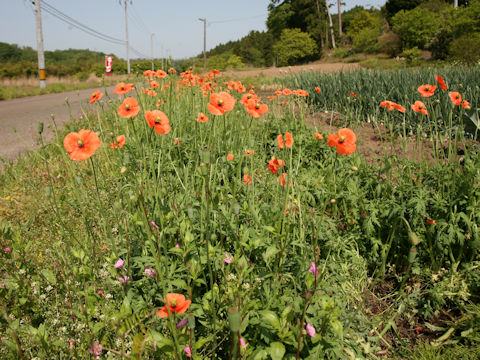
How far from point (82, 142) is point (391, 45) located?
2449 cm

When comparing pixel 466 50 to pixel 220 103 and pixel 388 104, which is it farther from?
pixel 220 103

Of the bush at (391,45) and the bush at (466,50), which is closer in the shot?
the bush at (466,50)

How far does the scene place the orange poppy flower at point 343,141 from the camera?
1.38 metres

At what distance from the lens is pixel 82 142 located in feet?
3.95

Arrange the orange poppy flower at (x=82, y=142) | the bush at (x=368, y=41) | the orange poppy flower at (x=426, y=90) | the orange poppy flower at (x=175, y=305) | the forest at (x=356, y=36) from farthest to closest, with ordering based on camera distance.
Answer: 1. the bush at (x=368, y=41)
2. the forest at (x=356, y=36)
3. the orange poppy flower at (x=426, y=90)
4. the orange poppy flower at (x=82, y=142)
5. the orange poppy flower at (x=175, y=305)

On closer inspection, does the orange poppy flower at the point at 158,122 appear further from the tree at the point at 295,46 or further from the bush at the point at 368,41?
the tree at the point at 295,46

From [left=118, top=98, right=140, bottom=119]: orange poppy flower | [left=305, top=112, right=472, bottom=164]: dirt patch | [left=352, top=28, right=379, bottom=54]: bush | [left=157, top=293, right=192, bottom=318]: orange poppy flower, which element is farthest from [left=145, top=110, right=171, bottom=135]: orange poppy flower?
[left=352, top=28, right=379, bottom=54]: bush

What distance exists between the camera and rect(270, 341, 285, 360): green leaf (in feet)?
3.09

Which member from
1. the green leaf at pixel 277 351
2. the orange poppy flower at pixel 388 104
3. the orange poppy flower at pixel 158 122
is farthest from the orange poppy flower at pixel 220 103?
the orange poppy flower at pixel 388 104

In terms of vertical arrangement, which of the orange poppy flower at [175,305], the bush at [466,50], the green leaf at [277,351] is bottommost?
the green leaf at [277,351]

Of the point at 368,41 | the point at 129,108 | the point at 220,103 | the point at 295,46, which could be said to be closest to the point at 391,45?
the point at 368,41

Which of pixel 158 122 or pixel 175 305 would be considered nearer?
pixel 175 305

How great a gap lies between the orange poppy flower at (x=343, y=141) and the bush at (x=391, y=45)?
23.4 meters

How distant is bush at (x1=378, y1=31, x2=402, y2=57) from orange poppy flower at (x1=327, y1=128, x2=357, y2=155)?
76.8ft
